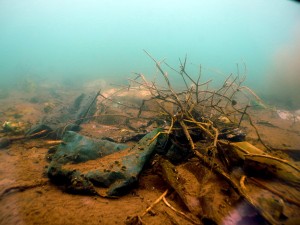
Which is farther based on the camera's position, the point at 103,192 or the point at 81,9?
the point at 81,9

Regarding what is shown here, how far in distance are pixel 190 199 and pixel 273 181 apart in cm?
117

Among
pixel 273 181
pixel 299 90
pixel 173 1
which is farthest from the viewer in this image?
pixel 173 1

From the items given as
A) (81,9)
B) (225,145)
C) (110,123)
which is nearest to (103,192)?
(225,145)

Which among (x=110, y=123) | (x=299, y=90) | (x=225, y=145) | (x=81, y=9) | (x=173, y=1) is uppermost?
(x=173, y=1)

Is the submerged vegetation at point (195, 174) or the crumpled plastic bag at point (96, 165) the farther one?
the crumpled plastic bag at point (96, 165)

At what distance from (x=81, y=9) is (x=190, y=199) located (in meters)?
198

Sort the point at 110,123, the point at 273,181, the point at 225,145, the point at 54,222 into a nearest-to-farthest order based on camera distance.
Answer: the point at 54,222 → the point at 273,181 → the point at 225,145 → the point at 110,123

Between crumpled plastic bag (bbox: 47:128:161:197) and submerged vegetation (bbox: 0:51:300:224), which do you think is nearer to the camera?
submerged vegetation (bbox: 0:51:300:224)

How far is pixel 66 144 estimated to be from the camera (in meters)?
3.56

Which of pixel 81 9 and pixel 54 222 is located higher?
pixel 81 9

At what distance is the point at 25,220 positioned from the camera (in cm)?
213

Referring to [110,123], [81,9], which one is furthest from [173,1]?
[110,123]

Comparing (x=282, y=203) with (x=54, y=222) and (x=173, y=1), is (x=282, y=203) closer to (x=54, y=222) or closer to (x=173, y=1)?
(x=54, y=222)

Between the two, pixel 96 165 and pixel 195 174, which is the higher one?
pixel 195 174
